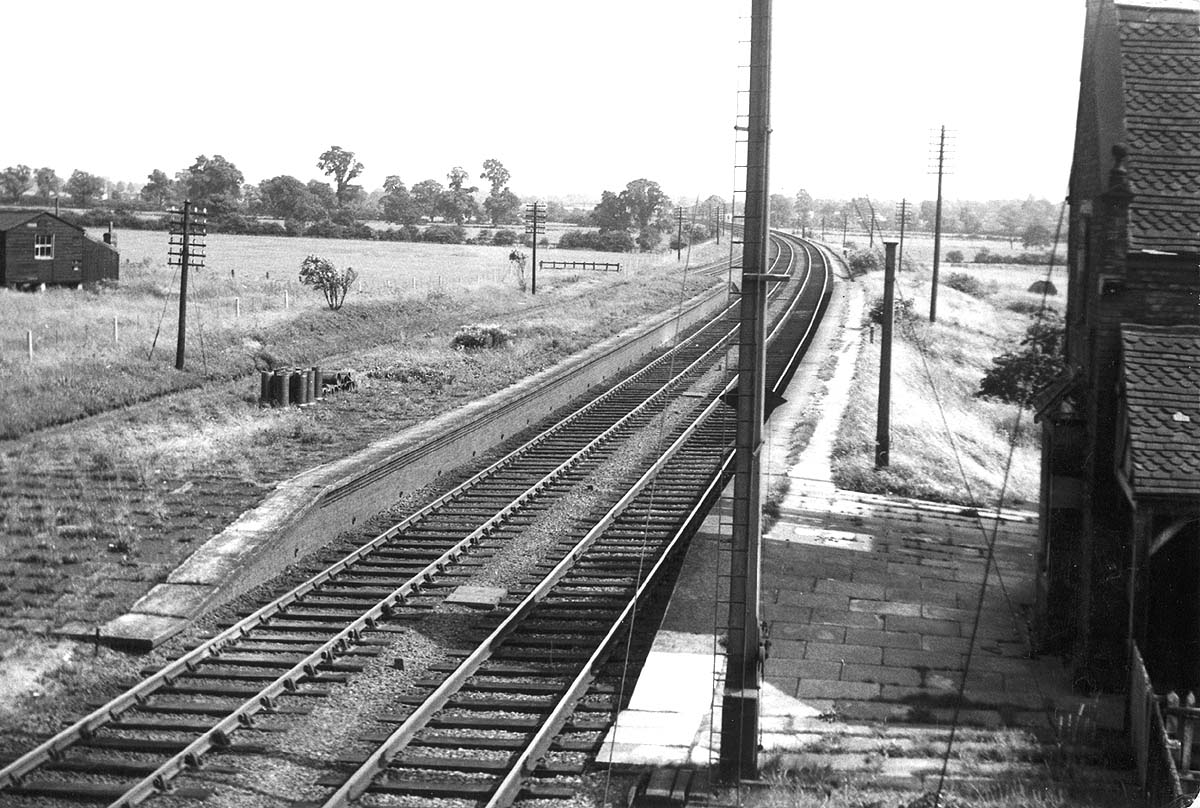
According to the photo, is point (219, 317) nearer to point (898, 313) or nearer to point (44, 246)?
point (44, 246)

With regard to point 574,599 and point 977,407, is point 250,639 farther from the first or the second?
point 977,407

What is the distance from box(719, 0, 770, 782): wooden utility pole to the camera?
29.8ft

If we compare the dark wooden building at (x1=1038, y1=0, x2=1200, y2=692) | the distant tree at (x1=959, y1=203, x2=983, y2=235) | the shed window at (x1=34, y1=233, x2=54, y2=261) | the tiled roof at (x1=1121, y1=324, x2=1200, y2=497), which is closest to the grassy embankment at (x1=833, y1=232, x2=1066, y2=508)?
the tiled roof at (x1=1121, y1=324, x2=1200, y2=497)

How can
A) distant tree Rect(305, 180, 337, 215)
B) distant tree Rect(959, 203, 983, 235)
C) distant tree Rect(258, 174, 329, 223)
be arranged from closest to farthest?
distant tree Rect(959, 203, 983, 235) → distant tree Rect(258, 174, 329, 223) → distant tree Rect(305, 180, 337, 215)

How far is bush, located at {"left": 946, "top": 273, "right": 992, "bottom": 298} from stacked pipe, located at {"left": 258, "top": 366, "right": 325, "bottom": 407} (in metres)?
42.5

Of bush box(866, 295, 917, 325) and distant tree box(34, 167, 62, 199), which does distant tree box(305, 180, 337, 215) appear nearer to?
distant tree box(34, 167, 62, 199)

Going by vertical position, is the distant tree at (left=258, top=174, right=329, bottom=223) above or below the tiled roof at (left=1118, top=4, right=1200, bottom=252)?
above

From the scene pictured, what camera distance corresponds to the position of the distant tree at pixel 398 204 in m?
118

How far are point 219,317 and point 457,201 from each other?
8870 centimetres

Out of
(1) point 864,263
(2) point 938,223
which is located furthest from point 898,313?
(1) point 864,263

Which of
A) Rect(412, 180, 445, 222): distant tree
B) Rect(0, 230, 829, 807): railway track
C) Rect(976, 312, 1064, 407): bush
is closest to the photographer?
Rect(0, 230, 829, 807): railway track

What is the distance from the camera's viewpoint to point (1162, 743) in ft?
27.0

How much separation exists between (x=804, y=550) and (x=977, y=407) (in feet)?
65.6

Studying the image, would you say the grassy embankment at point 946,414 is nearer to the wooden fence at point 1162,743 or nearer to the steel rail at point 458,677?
the wooden fence at point 1162,743
